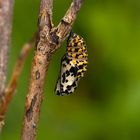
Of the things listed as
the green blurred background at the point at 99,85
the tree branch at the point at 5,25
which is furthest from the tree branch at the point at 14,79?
the green blurred background at the point at 99,85

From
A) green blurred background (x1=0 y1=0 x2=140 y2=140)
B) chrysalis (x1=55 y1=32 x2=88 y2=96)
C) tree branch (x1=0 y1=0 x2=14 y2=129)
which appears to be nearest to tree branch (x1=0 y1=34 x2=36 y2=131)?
tree branch (x1=0 y1=0 x2=14 y2=129)

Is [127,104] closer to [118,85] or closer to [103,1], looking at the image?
[118,85]

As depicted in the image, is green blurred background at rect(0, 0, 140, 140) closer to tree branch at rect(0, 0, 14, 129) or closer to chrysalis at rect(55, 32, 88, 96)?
chrysalis at rect(55, 32, 88, 96)

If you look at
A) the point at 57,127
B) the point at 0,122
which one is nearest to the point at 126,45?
the point at 57,127

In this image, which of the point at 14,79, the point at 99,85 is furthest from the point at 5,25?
the point at 99,85

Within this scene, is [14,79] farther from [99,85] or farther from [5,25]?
[99,85]

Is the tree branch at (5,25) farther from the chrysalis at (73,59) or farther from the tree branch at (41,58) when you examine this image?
the chrysalis at (73,59)
